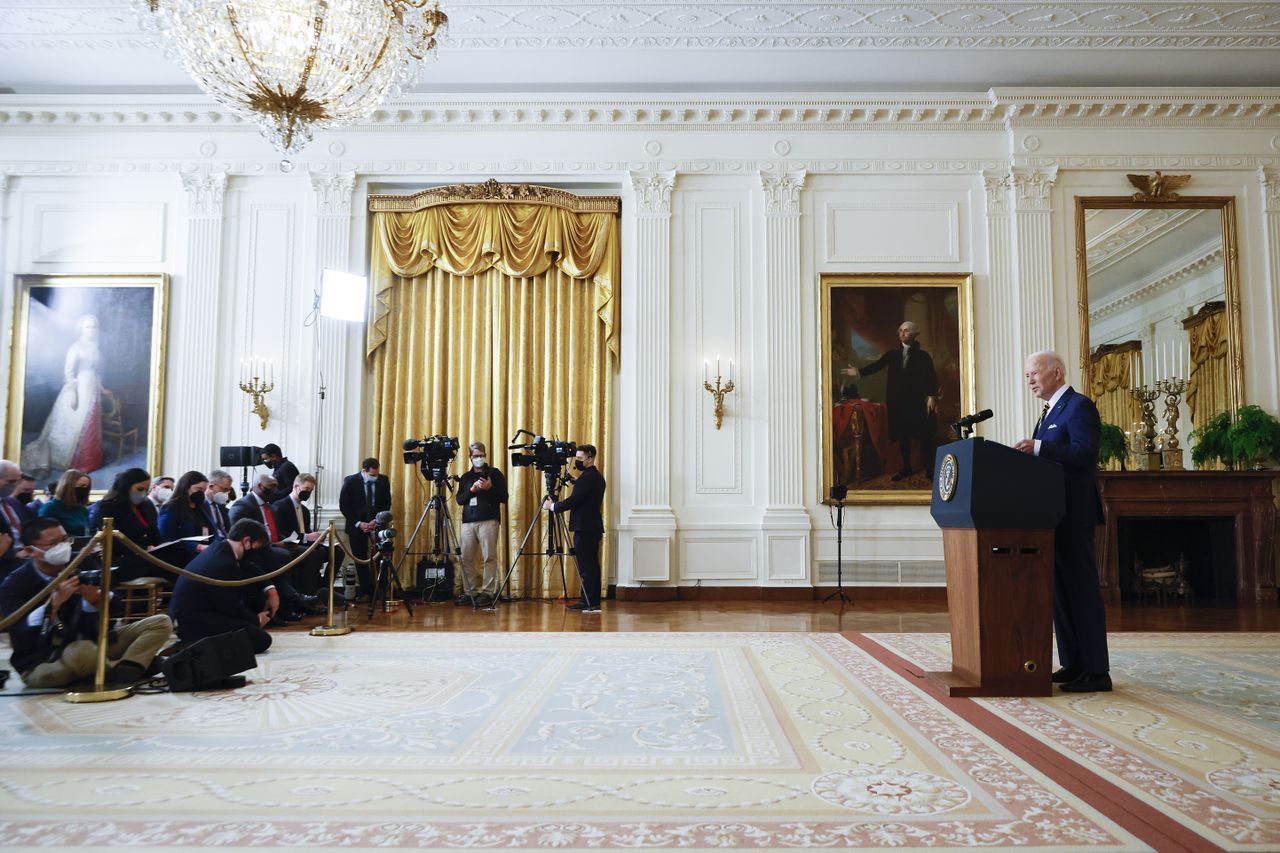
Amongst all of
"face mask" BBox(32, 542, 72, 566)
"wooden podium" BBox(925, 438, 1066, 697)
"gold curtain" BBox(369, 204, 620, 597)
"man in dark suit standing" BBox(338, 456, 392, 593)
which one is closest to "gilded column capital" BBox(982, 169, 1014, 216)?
"gold curtain" BBox(369, 204, 620, 597)

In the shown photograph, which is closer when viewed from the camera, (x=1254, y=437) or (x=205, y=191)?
(x=1254, y=437)

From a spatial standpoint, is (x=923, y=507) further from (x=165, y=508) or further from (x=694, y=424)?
(x=165, y=508)

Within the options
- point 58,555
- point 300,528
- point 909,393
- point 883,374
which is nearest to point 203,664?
point 58,555

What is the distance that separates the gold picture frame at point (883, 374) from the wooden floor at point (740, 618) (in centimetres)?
134

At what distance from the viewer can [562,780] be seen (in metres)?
2.78

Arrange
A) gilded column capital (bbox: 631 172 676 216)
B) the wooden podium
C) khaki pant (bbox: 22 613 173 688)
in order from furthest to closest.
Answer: gilded column capital (bbox: 631 172 676 216) → khaki pant (bbox: 22 613 173 688) → the wooden podium

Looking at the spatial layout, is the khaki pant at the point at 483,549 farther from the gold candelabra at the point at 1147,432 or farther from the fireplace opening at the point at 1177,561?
the gold candelabra at the point at 1147,432

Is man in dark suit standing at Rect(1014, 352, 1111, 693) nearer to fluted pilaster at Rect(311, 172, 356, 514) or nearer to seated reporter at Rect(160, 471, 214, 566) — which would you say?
seated reporter at Rect(160, 471, 214, 566)

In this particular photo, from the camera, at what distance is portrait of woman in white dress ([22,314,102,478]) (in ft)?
29.3

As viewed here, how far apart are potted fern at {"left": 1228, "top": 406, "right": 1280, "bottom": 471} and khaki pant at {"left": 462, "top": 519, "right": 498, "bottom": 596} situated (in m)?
7.34

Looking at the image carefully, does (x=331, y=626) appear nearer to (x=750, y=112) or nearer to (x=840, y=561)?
(x=840, y=561)

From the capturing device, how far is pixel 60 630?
4430mm

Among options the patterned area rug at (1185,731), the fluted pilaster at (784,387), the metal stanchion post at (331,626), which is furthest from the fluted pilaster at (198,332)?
the patterned area rug at (1185,731)

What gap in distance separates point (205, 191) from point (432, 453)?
4045 millimetres
